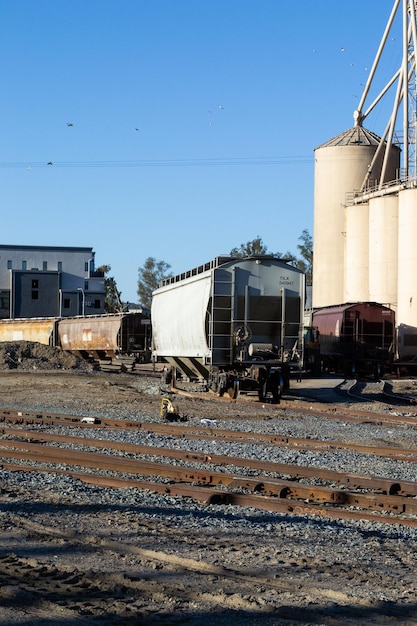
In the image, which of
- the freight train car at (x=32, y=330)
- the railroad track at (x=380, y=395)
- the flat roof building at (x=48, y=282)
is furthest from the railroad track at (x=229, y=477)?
the flat roof building at (x=48, y=282)

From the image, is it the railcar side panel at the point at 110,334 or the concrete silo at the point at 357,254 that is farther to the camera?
the concrete silo at the point at 357,254

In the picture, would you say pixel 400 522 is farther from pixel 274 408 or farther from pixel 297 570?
pixel 274 408

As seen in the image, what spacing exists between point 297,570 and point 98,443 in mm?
8859

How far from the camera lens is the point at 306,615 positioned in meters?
5.91

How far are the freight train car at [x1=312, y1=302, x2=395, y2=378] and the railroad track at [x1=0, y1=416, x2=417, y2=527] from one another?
2595 centimetres

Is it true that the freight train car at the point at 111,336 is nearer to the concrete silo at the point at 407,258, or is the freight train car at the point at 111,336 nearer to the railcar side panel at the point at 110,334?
the railcar side panel at the point at 110,334

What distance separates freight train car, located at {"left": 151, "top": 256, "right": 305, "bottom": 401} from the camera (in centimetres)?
2631

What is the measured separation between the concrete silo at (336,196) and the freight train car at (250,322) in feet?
119

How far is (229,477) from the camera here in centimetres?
1145

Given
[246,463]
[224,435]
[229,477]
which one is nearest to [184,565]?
[229,477]

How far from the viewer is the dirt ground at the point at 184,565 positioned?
599 centimetres

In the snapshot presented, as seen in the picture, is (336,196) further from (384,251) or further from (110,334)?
(110,334)

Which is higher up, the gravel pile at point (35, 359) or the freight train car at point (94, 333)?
the freight train car at point (94, 333)

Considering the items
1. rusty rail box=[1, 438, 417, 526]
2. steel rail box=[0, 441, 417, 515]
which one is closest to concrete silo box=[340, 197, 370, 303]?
steel rail box=[0, 441, 417, 515]
